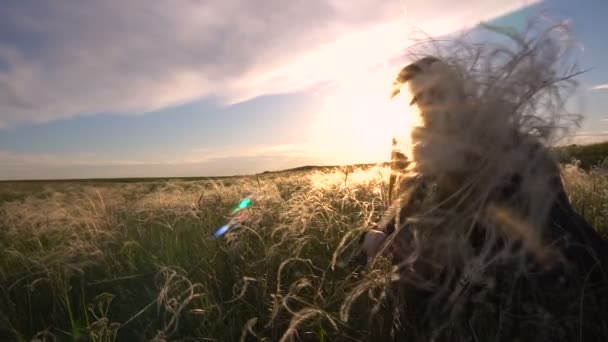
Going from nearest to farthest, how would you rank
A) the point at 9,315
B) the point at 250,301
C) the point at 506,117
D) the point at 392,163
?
1. the point at 506,117
2. the point at 392,163
3. the point at 250,301
4. the point at 9,315

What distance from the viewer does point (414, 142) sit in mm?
1911

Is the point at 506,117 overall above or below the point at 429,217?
above

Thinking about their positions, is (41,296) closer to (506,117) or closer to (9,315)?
(9,315)

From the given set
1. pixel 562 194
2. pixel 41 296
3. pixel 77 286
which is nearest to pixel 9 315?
pixel 41 296

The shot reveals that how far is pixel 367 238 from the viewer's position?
2295mm

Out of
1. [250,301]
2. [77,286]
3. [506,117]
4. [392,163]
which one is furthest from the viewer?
[77,286]

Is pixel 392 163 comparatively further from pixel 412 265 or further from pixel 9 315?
pixel 9 315

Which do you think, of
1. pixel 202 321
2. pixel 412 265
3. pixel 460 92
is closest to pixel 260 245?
pixel 202 321

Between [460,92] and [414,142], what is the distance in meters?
0.29

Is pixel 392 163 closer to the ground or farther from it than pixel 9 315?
farther from it

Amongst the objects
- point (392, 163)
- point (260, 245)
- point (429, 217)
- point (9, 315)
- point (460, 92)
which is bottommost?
point (9, 315)

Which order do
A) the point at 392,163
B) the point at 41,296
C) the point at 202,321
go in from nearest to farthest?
1. the point at 392,163
2. the point at 202,321
3. the point at 41,296

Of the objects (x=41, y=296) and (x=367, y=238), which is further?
(x=41, y=296)

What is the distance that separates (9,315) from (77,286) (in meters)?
0.51
